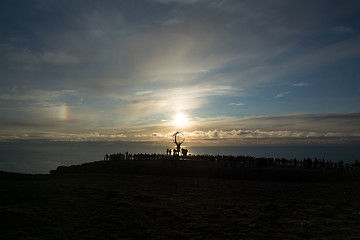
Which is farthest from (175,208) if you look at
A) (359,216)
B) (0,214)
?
(359,216)

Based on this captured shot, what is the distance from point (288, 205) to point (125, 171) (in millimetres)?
24556

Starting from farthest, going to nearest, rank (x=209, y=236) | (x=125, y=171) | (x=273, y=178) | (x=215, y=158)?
(x=215, y=158), (x=125, y=171), (x=273, y=178), (x=209, y=236)

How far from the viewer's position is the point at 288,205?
55.0 feet

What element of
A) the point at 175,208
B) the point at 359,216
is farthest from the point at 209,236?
the point at 359,216

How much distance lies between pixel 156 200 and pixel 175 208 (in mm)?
2377

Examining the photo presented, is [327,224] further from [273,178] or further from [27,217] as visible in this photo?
[273,178]

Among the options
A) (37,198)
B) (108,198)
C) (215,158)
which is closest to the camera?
(37,198)

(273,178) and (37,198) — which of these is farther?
(273,178)

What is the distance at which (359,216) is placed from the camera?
14.0 metres

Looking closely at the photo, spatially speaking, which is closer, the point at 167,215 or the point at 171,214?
the point at 167,215

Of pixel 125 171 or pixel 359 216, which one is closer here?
pixel 359 216

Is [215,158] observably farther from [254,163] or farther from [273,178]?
[273,178]

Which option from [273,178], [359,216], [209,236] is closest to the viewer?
[209,236]

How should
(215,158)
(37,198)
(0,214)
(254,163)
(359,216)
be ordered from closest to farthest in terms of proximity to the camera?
(0,214) < (359,216) < (37,198) < (254,163) < (215,158)
